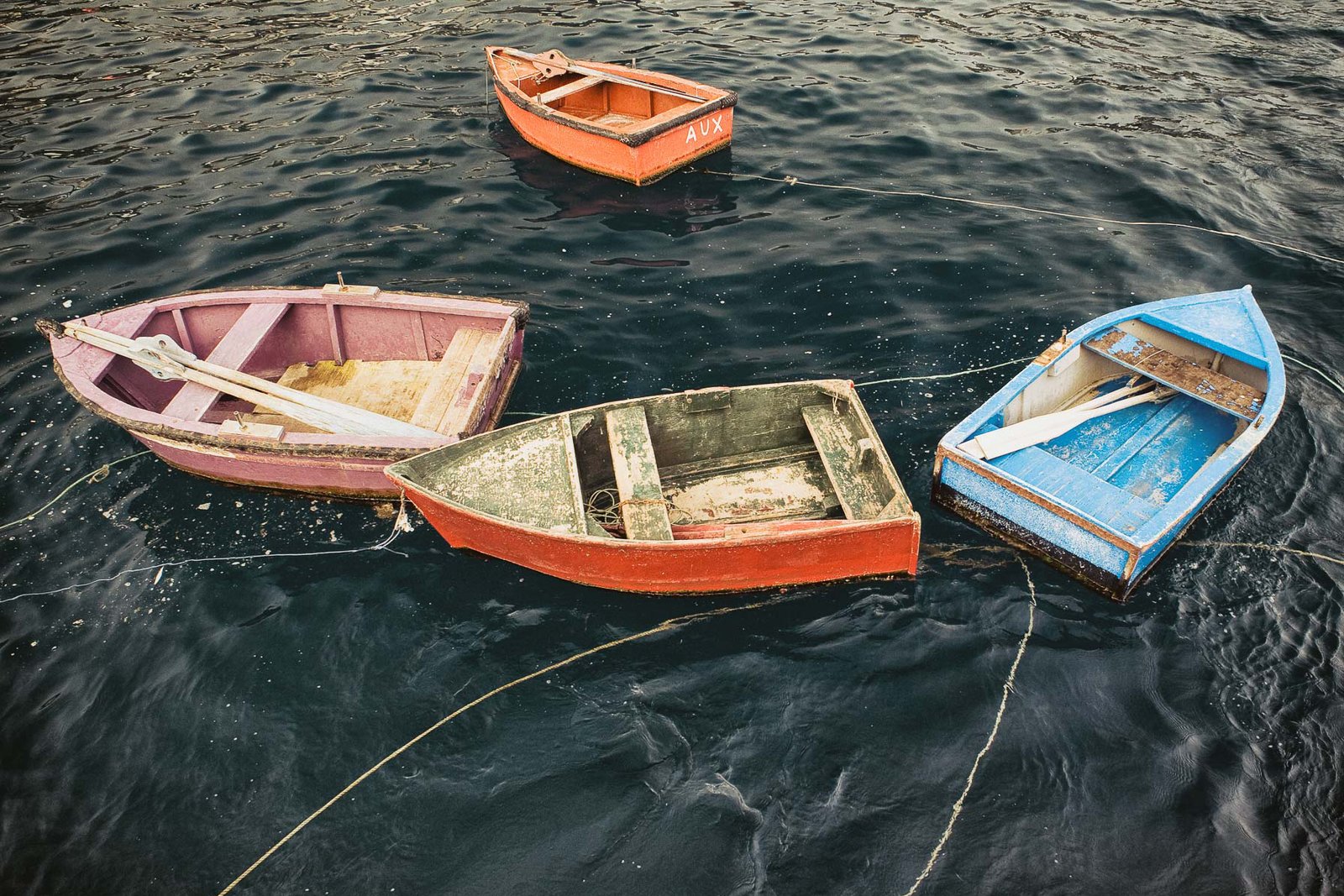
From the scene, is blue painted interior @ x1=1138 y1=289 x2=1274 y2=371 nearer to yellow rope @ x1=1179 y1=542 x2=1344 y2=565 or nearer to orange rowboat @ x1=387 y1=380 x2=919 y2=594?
yellow rope @ x1=1179 y1=542 x2=1344 y2=565

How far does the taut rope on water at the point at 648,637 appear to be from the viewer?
19.9 feet

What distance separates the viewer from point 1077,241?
39.9 ft

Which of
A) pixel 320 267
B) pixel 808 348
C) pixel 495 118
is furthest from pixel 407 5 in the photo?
pixel 808 348

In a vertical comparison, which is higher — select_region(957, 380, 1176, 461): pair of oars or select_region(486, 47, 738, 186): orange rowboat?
select_region(486, 47, 738, 186): orange rowboat

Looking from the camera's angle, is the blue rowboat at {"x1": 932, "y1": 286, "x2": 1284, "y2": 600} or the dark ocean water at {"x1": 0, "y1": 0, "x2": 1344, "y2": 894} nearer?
the dark ocean water at {"x1": 0, "y1": 0, "x2": 1344, "y2": 894}

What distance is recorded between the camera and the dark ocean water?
6148 mm

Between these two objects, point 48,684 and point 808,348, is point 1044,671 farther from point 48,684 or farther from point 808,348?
point 48,684

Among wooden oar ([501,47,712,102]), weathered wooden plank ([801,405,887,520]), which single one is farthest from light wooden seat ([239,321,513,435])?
wooden oar ([501,47,712,102])

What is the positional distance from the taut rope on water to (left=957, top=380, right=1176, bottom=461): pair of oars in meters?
1.02

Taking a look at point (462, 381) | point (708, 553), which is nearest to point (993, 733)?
point (708, 553)

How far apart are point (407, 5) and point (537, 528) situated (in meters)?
17.3

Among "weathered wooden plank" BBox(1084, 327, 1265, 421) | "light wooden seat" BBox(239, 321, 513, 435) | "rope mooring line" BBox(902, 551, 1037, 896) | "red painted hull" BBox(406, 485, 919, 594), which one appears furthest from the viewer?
"weathered wooden plank" BBox(1084, 327, 1265, 421)

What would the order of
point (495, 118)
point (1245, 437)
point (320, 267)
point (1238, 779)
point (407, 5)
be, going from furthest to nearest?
point (407, 5)
point (495, 118)
point (320, 267)
point (1245, 437)
point (1238, 779)

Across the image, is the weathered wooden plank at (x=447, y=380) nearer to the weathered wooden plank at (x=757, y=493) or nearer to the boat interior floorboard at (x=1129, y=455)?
the weathered wooden plank at (x=757, y=493)
